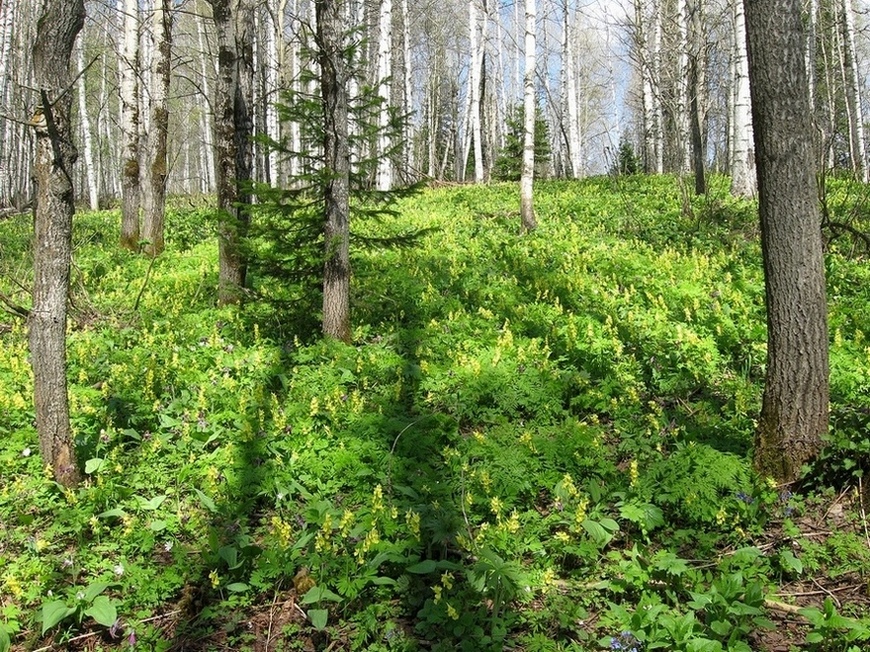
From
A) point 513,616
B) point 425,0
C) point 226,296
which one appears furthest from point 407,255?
point 425,0

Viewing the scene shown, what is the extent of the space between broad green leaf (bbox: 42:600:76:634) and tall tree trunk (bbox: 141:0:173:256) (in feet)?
28.1

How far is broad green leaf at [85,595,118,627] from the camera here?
3320mm

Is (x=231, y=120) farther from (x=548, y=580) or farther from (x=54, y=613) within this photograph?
(x=548, y=580)

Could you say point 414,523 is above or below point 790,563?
above

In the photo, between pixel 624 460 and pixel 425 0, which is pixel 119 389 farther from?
pixel 425 0

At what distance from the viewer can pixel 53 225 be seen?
164 inches

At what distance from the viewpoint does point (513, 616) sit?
11.2 feet

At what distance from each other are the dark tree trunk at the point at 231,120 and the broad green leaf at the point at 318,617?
4695mm

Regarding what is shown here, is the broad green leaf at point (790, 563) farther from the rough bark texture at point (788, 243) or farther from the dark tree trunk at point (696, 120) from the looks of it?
the dark tree trunk at point (696, 120)

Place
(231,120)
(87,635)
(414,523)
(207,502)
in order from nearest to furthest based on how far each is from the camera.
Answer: (87,635) < (414,523) < (207,502) < (231,120)

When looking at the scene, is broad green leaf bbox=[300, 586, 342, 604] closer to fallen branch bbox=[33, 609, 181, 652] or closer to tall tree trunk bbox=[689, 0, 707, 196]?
fallen branch bbox=[33, 609, 181, 652]

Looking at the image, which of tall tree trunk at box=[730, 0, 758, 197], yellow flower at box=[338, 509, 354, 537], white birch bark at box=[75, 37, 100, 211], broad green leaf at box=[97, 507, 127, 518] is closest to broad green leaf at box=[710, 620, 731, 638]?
yellow flower at box=[338, 509, 354, 537]

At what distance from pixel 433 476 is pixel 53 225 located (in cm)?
324

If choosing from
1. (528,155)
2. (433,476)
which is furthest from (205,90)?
(433,476)
